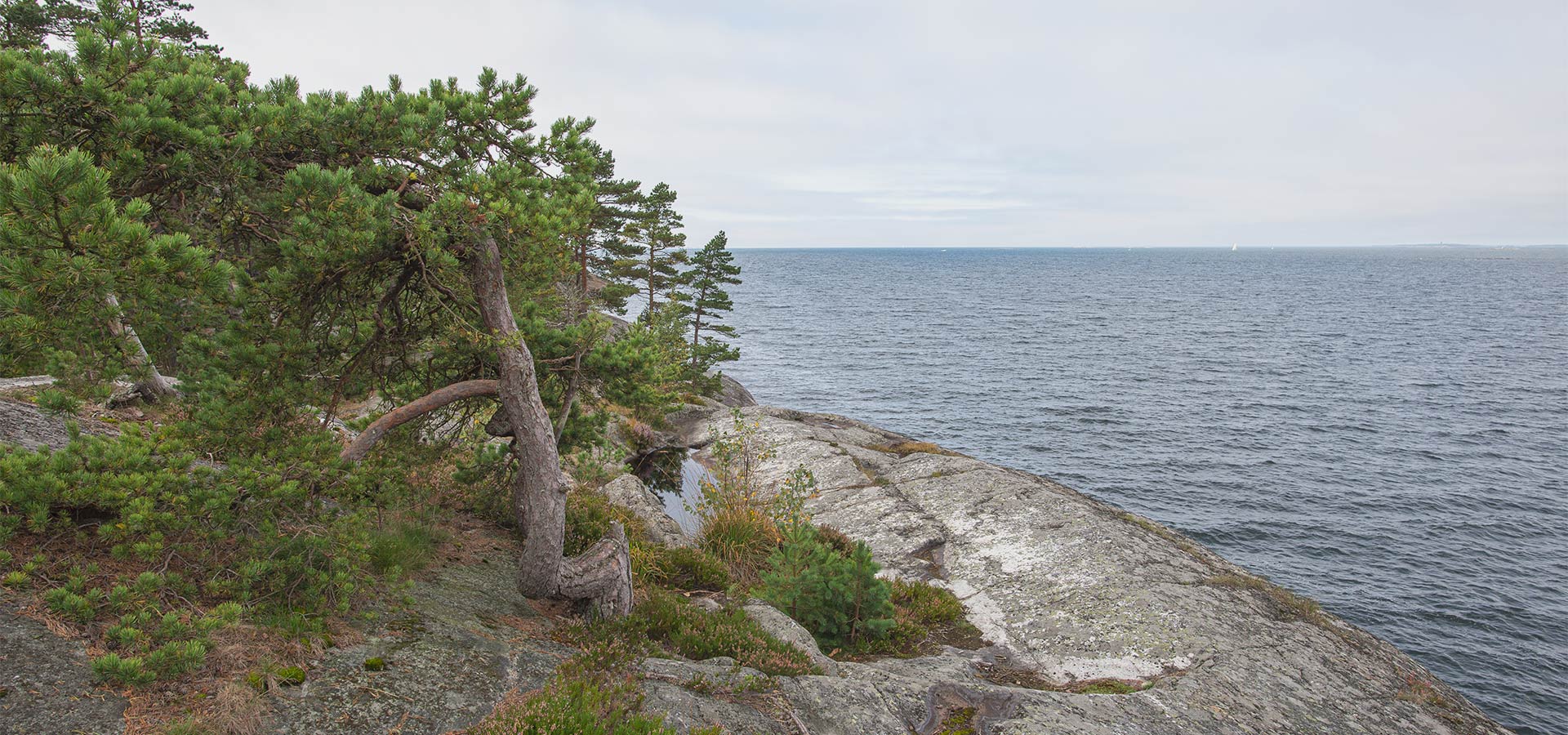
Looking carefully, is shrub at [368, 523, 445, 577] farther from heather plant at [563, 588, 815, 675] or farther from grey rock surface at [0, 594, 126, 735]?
grey rock surface at [0, 594, 126, 735]

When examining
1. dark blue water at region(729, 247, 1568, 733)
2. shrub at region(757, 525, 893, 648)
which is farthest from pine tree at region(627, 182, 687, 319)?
shrub at region(757, 525, 893, 648)

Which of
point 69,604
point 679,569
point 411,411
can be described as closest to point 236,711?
point 69,604

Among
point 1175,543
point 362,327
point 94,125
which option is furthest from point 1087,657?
point 94,125

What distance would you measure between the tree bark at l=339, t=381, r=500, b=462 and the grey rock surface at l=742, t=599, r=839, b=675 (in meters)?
4.92

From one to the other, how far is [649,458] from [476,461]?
13633 mm

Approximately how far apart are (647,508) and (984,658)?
23.8ft

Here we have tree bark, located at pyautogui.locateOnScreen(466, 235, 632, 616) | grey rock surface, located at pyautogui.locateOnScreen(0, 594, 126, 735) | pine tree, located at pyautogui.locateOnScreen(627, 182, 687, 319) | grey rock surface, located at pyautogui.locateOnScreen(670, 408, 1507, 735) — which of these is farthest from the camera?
pine tree, located at pyautogui.locateOnScreen(627, 182, 687, 319)

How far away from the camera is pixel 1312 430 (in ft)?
131

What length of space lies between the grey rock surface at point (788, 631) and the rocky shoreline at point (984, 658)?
0.15 feet

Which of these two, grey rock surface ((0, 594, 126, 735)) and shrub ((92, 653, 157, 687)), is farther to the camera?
shrub ((92, 653, 157, 687))

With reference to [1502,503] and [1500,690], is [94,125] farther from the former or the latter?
[1502,503]

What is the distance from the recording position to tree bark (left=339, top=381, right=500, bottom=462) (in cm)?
776

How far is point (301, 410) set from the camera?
7.54 metres

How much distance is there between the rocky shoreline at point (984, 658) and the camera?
615 centimetres
